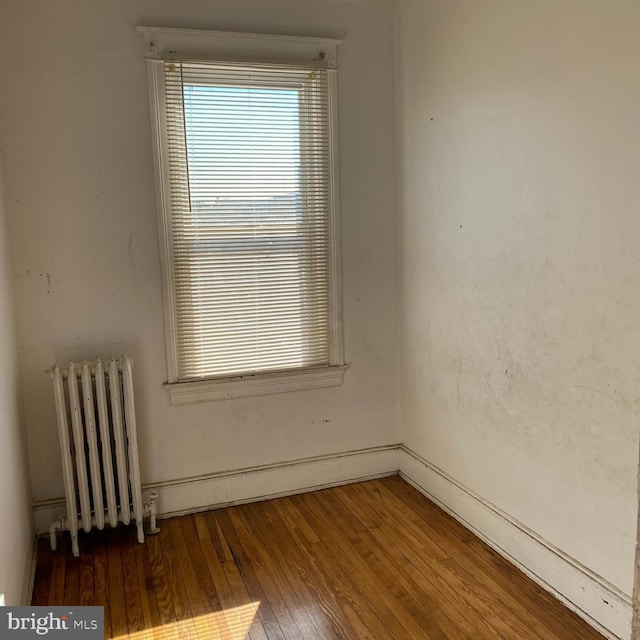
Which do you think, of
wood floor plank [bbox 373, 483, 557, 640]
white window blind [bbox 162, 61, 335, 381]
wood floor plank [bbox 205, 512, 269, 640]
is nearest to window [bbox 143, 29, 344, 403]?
white window blind [bbox 162, 61, 335, 381]

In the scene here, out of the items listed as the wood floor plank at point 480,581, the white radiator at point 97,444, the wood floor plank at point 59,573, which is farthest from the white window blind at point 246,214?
the wood floor plank at point 480,581

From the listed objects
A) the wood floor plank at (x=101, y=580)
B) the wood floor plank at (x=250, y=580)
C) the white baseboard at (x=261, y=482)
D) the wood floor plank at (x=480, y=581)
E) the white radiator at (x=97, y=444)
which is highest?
the white radiator at (x=97, y=444)

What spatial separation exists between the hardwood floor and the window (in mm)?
744

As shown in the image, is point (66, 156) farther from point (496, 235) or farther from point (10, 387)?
point (496, 235)

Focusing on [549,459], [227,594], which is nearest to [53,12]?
[227,594]

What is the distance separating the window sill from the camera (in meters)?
3.17

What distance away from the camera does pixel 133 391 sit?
3020 millimetres

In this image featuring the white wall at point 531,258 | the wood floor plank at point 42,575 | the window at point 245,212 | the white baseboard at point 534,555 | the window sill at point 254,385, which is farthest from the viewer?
the window sill at point 254,385

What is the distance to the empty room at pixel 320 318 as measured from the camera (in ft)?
7.23

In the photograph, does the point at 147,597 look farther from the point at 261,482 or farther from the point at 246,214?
the point at 246,214

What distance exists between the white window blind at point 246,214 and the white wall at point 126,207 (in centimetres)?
13

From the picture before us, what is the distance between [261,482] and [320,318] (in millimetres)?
980

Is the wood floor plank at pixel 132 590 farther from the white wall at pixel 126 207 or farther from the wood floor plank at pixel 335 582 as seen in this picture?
the wood floor plank at pixel 335 582

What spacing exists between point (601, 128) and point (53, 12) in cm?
243
